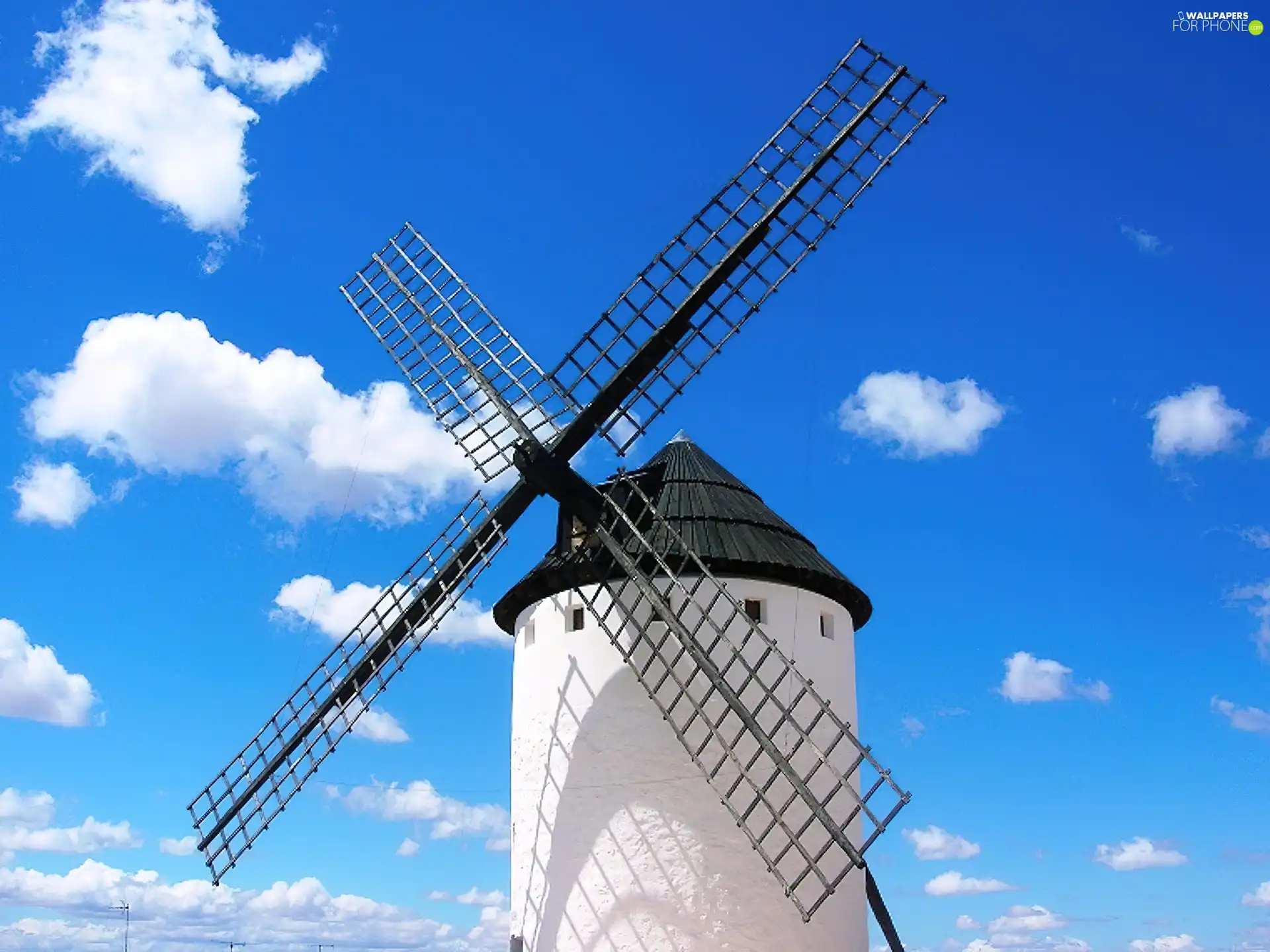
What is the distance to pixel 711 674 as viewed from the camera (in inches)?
395

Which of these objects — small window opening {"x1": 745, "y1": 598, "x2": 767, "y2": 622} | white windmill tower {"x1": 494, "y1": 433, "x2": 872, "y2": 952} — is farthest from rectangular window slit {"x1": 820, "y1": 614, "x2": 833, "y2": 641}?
small window opening {"x1": 745, "y1": 598, "x2": 767, "y2": 622}

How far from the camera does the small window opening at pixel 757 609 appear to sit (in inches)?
442

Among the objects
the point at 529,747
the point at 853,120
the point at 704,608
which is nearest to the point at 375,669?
the point at 529,747

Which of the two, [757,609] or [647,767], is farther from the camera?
[757,609]

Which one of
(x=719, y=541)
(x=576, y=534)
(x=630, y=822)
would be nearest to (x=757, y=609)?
(x=719, y=541)

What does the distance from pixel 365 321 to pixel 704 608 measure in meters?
5.76

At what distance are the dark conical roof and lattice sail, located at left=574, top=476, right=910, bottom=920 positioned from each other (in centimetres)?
30

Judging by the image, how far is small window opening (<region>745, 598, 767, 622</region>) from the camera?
1123cm

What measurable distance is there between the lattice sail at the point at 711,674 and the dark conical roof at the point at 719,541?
299 mm

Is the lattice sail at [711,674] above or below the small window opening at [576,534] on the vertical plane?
below

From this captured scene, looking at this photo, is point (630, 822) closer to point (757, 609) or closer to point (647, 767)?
point (647, 767)

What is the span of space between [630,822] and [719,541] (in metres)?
2.75

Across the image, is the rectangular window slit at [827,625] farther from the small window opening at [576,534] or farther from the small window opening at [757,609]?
the small window opening at [576,534]

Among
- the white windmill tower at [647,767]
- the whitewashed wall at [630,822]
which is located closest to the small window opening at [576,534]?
the white windmill tower at [647,767]
